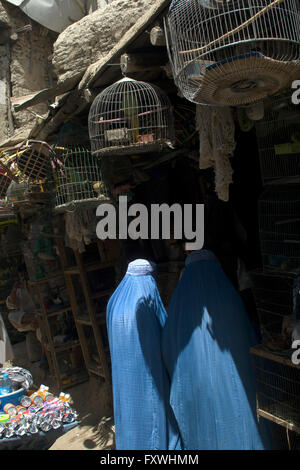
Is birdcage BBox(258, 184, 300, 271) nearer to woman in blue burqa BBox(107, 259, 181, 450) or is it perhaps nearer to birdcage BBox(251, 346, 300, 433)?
birdcage BBox(251, 346, 300, 433)

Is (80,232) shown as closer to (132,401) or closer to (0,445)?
(132,401)

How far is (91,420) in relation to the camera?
5367 mm

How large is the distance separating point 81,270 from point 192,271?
2330 millimetres

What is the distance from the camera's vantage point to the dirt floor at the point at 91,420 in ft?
15.5

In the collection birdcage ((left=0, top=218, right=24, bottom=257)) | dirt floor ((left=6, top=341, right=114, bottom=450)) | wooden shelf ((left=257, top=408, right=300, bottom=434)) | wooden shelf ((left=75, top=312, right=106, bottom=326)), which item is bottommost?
dirt floor ((left=6, top=341, right=114, bottom=450))

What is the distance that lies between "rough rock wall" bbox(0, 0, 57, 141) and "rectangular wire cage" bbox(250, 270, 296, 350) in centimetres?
723

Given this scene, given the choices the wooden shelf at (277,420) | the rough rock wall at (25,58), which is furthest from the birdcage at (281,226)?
the rough rock wall at (25,58)

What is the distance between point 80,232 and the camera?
4.38m

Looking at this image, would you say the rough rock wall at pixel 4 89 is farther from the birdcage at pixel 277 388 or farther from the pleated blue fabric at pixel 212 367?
the birdcage at pixel 277 388

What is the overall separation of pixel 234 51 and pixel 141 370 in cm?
244

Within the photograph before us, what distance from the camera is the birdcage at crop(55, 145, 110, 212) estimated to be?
372 cm

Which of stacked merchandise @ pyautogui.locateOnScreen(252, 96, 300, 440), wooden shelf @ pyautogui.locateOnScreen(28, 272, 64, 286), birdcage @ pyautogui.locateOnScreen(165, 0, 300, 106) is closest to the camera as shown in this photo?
birdcage @ pyautogui.locateOnScreen(165, 0, 300, 106)

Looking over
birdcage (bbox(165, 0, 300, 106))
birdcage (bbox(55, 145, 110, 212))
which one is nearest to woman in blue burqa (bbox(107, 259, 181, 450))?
birdcage (bbox(55, 145, 110, 212))

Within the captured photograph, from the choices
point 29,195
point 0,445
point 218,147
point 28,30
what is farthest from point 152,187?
point 28,30
